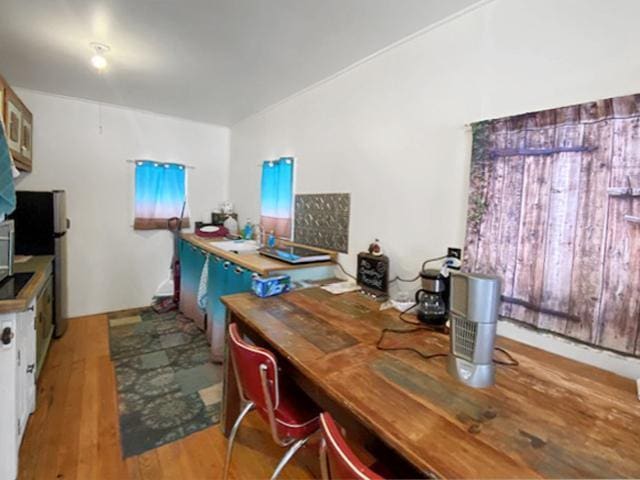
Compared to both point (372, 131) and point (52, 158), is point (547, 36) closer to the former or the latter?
point (372, 131)

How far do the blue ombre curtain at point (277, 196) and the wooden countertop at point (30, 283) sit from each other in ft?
5.86

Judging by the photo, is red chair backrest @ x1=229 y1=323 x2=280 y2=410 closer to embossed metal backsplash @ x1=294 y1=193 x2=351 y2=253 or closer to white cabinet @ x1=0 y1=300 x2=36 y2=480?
white cabinet @ x1=0 y1=300 x2=36 y2=480

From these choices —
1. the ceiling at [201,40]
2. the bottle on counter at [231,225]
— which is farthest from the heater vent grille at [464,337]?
the bottle on counter at [231,225]

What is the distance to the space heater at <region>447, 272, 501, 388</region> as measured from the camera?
1.02m

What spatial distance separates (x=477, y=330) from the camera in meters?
1.03

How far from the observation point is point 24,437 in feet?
5.71

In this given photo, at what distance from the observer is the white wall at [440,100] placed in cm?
121

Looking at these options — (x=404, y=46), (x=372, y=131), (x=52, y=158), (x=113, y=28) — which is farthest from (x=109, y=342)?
(x=404, y=46)

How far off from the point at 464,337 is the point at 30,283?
2.21 m

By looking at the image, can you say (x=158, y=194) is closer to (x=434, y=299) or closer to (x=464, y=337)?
(x=434, y=299)

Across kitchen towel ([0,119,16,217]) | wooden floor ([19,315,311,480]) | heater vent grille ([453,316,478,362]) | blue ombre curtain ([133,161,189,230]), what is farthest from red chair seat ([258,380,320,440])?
blue ombre curtain ([133,161,189,230])

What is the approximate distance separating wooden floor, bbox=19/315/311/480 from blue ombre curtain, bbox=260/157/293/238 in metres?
1.67

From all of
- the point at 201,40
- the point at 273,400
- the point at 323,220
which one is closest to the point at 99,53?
the point at 201,40

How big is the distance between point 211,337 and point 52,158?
2462mm
